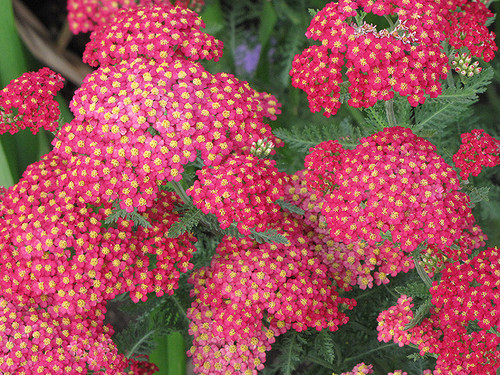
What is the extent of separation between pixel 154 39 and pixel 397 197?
710 millimetres

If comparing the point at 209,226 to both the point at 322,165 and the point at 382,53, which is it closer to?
the point at 322,165

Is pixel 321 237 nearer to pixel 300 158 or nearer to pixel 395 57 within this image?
pixel 395 57

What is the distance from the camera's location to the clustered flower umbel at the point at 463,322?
1.41m

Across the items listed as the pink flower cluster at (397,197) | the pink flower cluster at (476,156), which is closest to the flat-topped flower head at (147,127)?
the pink flower cluster at (397,197)

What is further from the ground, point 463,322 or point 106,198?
point 106,198

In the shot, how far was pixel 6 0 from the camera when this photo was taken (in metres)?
2.17

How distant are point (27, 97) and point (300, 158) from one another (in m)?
1.16

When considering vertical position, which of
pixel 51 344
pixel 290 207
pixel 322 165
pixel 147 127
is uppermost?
pixel 147 127

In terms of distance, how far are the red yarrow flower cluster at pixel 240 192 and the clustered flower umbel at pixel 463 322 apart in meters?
0.42

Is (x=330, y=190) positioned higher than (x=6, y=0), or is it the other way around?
(x=6, y=0)

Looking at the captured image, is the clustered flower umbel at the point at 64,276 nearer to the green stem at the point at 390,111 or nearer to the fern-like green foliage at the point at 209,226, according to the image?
the fern-like green foliage at the point at 209,226

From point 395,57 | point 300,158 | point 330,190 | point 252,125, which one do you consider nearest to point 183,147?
point 252,125

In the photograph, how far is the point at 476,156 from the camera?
1553mm

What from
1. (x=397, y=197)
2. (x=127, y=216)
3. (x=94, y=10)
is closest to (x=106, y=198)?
(x=127, y=216)
